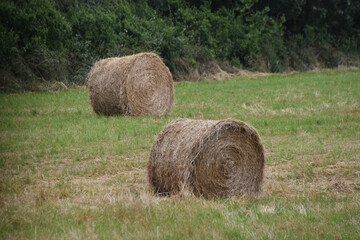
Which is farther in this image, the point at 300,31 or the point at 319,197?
the point at 300,31

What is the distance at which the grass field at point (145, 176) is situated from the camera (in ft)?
17.0

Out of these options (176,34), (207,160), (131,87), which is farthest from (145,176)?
(176,34)

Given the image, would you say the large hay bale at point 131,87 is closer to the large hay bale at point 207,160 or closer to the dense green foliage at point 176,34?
the dense green foliage at point 176,34

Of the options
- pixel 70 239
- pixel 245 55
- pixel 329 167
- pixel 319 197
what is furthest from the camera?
pixel 245 55

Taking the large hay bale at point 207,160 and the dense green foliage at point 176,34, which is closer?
the large hay bale at point 207,160

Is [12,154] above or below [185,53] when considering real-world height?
above

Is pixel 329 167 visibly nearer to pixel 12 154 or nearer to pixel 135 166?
pixel 135 166

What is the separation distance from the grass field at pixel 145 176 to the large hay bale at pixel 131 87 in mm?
498

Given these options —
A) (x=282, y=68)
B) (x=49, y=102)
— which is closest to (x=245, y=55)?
(x=282, y=68)

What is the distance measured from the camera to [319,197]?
7004 mm

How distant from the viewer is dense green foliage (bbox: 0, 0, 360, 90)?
23094 millimetres

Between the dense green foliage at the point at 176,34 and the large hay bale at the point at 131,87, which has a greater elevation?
the large hay bale at the point at 131,87

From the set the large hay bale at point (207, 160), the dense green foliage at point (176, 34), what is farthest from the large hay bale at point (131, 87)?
the large hay bale at point (207, 160)

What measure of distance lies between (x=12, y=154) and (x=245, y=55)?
27.1m
